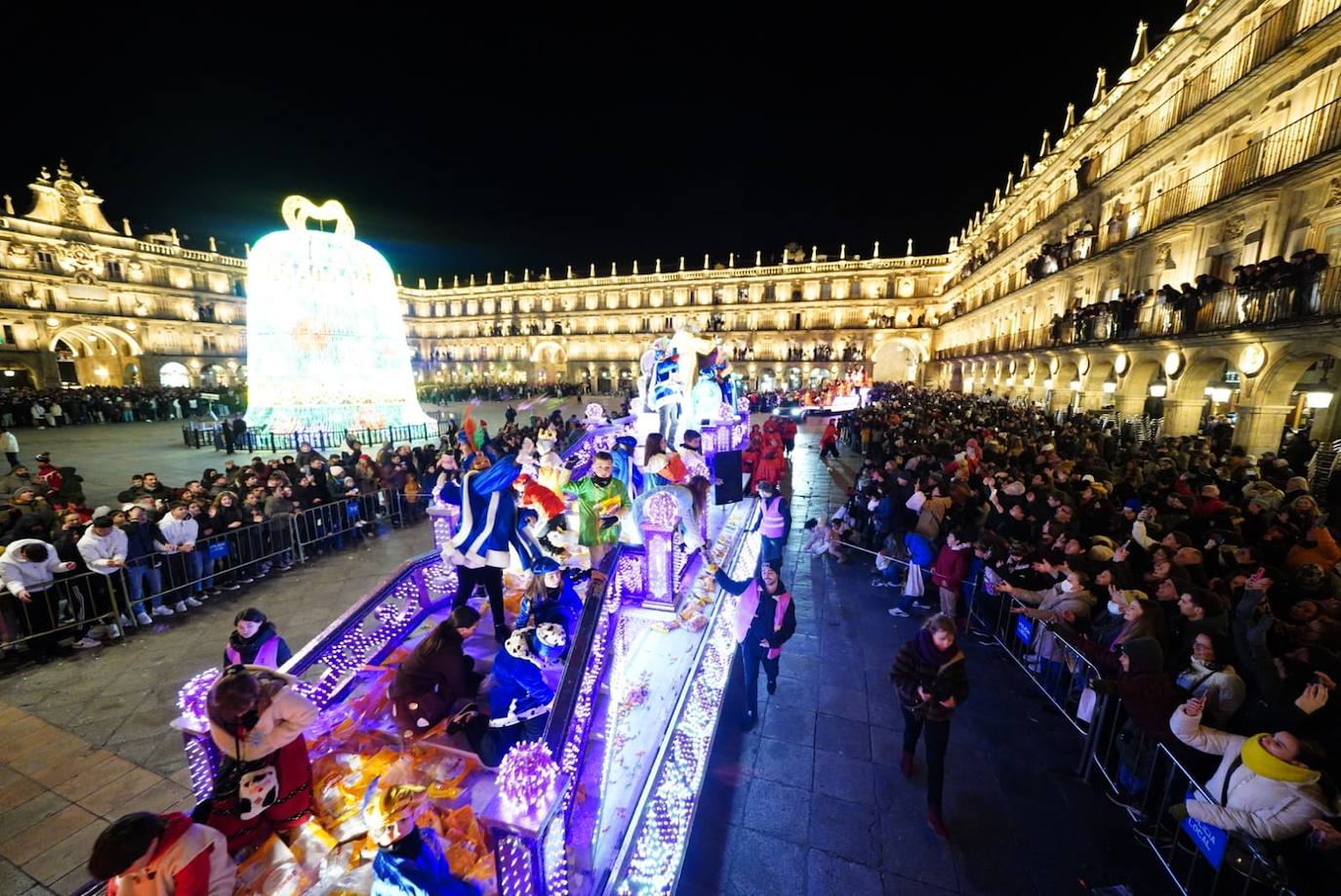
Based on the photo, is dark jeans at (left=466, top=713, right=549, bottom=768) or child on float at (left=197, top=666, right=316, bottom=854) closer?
child on float at (left=197, top=666, right=316, bottom=854)

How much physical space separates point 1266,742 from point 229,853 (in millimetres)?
5434

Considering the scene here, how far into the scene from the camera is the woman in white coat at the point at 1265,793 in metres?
2.54

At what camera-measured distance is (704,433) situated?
29.1ft

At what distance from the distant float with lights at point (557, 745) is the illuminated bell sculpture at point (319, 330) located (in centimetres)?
1324

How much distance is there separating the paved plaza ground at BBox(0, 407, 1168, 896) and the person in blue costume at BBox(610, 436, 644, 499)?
2304mm

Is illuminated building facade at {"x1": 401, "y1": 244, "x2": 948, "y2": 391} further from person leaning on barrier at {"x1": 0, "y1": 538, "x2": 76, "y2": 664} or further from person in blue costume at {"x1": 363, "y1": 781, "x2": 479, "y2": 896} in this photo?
person in blue costume at {"x1": 363, "y1": 781, "x2": 479, "y2": 896}

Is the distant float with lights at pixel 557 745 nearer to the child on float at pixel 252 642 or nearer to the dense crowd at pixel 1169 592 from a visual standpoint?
the child on float at pixel 252 642

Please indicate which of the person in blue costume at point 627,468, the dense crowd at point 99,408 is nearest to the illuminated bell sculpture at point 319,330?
the person in blue costume at point 627,468

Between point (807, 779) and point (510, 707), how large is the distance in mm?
2344

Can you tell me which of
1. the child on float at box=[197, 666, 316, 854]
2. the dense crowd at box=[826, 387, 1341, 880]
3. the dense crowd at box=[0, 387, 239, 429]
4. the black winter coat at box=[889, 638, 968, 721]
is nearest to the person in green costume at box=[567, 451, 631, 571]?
the child on float at box=[197, 666, 316, 854]

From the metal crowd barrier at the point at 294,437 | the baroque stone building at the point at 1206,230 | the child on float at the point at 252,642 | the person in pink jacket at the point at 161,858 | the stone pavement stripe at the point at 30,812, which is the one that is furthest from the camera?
the metal crowd barrier at the point at 294,437

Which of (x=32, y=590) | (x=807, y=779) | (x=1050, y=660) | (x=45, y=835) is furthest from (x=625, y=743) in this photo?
(x=32, y=590)

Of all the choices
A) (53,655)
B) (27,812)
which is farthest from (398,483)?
(27,812)

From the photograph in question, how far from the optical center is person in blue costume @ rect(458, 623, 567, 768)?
3430mm
